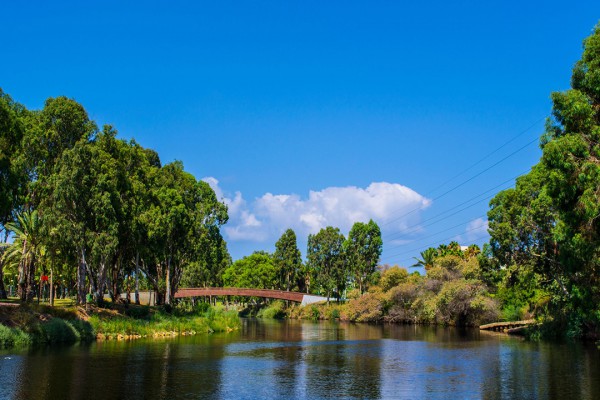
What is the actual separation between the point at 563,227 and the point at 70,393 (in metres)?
25.7

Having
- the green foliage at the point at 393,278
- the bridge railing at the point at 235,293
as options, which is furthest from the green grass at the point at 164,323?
the green foliage at the point at 393,278

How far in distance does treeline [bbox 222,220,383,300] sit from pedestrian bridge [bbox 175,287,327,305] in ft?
17.8

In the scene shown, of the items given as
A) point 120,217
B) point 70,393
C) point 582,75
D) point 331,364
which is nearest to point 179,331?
point 120,217

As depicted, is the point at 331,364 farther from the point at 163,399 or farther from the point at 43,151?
the point at 43,151

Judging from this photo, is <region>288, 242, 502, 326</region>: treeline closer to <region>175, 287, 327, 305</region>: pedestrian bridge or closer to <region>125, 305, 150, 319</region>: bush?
<region>175, 287, 327, 305</region>: pedestrian bridge

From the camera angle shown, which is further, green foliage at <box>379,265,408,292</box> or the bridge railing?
green foliage at <box>379,265,408,292</box>

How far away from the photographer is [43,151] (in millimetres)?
51094

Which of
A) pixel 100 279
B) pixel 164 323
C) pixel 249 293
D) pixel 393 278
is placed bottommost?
pixel 164 323

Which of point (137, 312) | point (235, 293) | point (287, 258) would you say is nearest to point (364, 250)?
point (287, 258)

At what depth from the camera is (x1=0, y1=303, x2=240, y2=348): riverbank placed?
40094 millimetres

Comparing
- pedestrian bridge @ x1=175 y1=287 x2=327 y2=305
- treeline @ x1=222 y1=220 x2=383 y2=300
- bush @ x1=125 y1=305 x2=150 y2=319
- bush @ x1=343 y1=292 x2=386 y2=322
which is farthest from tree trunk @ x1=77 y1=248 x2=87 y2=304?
treeline @ x1=222 y1=220 x2=383 y2=300

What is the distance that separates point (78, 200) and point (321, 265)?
253 ft

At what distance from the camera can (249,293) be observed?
10362cm

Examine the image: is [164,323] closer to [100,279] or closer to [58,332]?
[100,279]
